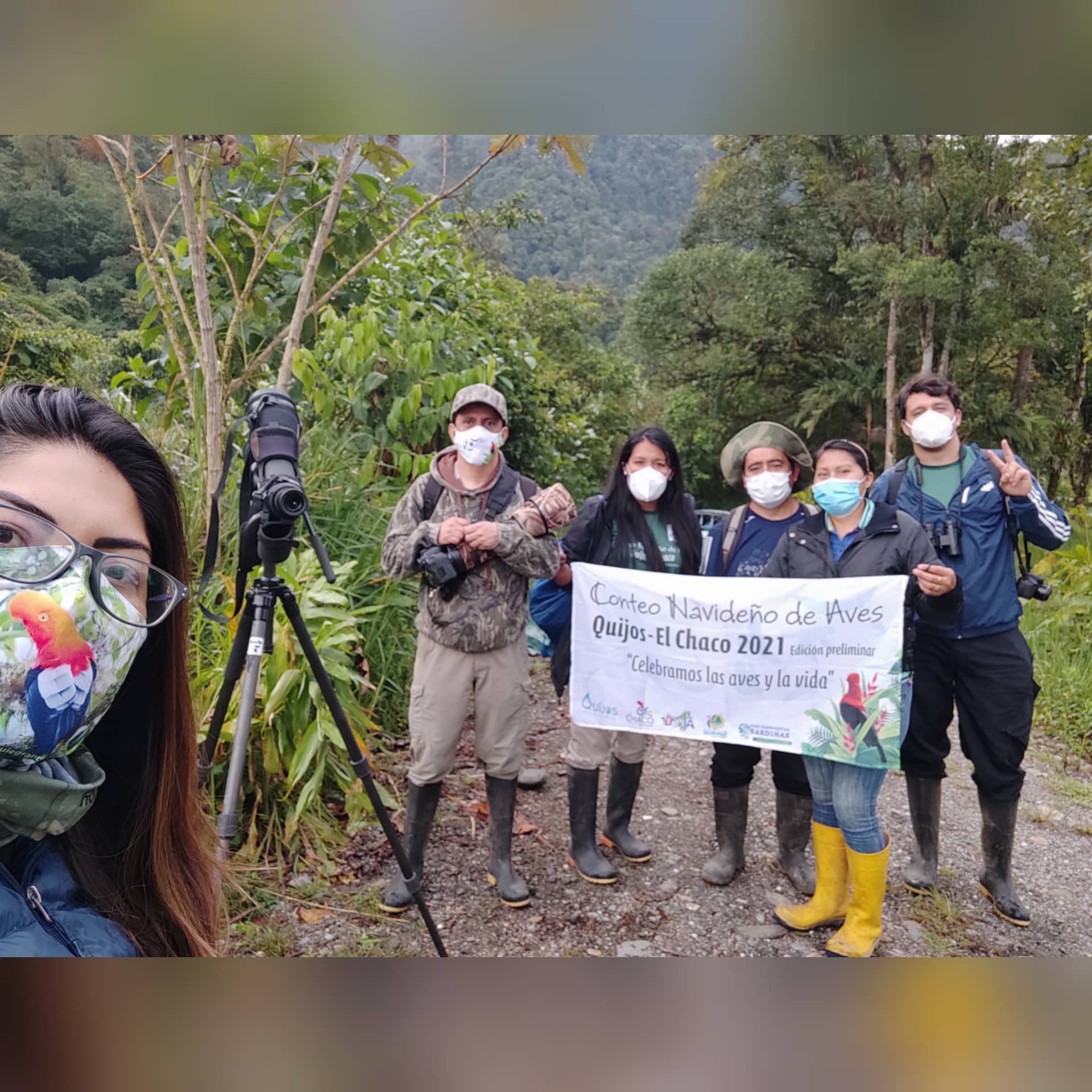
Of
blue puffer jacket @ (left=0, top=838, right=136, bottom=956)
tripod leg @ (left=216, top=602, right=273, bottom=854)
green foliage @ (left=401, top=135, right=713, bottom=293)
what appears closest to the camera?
blue puffer jacket @ (left=0, top=838, right=136, bottom=956)

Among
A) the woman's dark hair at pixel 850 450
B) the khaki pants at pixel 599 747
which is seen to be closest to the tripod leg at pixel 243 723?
the khaki pants at pixel 599 747

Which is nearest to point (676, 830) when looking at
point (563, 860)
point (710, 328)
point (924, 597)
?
point (563, 860)

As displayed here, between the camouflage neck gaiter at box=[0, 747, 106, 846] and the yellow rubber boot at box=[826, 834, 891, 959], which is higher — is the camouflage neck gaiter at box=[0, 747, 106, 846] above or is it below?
above

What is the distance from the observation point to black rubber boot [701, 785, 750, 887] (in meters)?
2.76

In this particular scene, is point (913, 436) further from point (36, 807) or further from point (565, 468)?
point (36, 807)

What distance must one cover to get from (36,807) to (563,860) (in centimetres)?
214

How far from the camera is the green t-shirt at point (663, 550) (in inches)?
106

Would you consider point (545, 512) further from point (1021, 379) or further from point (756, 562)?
point (1021, 379)

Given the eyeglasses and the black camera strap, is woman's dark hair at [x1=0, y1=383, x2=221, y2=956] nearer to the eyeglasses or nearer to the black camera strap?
the eyeglasses

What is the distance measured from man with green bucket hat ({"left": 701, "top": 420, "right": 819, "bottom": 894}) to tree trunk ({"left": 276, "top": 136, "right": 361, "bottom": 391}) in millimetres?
1647

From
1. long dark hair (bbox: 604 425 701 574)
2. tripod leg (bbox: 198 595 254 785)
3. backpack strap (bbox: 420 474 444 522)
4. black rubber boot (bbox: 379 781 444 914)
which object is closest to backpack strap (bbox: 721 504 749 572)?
long dark hair (bbox: 604 425 701 574)
